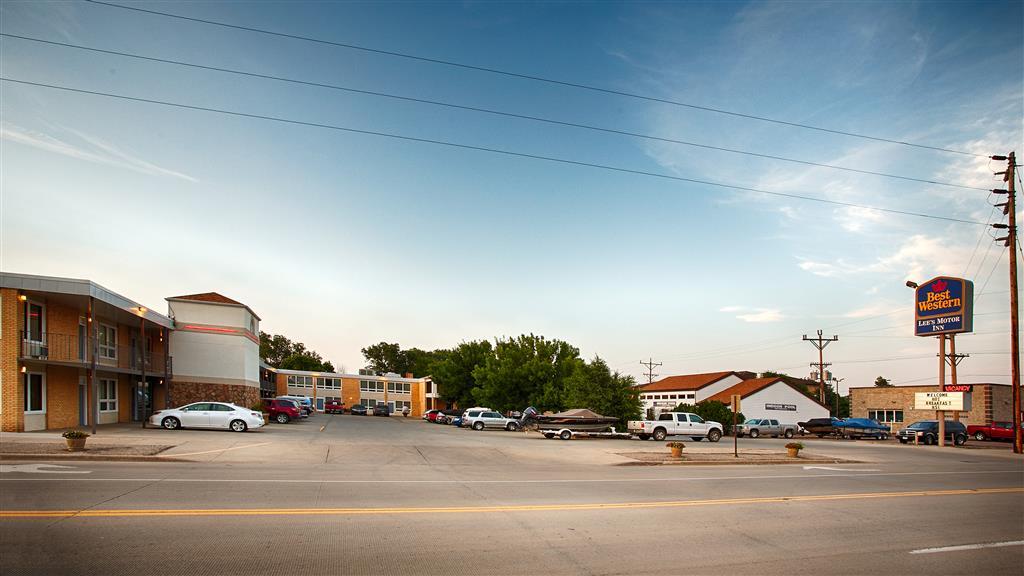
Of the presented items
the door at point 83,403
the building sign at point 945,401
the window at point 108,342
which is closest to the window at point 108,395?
the window at point 108,342

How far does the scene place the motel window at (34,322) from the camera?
24.9 meters

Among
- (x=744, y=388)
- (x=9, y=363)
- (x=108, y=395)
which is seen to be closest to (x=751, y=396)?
(x=744, y=388)

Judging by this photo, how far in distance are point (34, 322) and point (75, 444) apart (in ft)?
35.4

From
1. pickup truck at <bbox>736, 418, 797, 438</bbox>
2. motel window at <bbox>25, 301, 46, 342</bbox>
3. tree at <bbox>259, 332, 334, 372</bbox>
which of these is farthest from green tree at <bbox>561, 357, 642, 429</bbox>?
tree at <bbox>259, 332, 334, 372</bbox>

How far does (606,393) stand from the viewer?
134ft

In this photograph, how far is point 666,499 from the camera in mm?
13250

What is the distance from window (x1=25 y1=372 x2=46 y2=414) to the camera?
25234 millimetres

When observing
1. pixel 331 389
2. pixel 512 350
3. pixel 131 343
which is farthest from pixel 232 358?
pixel 331 389

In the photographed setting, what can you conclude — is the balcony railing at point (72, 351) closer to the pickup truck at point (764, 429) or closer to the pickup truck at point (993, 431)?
the pickup truck at point (764, 429)

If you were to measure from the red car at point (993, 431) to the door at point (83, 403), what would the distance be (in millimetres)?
59340

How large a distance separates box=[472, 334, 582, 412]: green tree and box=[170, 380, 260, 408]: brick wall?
825 inches

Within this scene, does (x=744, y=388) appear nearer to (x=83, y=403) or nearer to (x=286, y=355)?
(x=83, y=403)

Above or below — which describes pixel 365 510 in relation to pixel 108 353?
below

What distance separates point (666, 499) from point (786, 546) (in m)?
4.13
